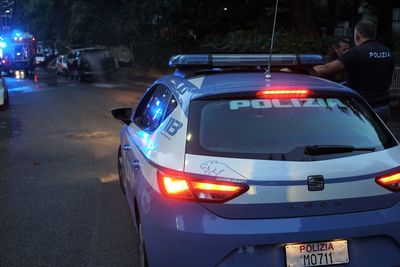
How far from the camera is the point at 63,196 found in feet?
20.8

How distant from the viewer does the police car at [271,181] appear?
9.90ft

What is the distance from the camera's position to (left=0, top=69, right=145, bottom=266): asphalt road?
464 cm

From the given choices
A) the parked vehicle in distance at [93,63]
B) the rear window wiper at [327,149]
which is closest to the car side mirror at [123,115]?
the rear window wiper at [327,149]

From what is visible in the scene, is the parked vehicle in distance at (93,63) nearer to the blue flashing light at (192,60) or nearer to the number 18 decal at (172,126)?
the blue flashing light at (192,60)

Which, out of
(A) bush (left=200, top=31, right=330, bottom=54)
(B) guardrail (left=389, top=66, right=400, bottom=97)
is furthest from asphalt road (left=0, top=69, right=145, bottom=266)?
(B) guardrail (left=389, top=66, right=400, bottom=97)

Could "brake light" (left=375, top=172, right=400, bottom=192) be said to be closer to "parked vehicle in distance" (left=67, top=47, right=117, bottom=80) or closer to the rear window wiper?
the rear window wiper

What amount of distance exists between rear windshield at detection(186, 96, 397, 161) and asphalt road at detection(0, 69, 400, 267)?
1.64 m

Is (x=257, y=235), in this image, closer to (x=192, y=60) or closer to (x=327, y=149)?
(x=327, y=149)

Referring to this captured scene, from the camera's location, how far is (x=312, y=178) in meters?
3.06

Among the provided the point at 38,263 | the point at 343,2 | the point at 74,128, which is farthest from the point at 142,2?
the point at 343,2

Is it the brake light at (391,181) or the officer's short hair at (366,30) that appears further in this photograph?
the officer's short hair at (366,30)

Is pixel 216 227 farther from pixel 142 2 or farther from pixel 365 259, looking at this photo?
pixel 142 2

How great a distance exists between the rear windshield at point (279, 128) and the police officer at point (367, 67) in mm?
1791

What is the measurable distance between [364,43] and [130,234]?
2.94 meters
